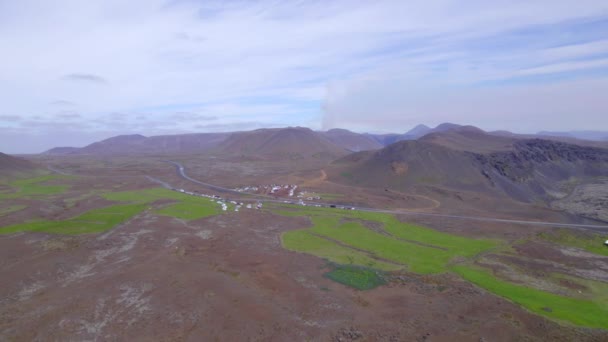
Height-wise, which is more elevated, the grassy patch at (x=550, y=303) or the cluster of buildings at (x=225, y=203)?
the cluster of buildings at (x=225, y=203)

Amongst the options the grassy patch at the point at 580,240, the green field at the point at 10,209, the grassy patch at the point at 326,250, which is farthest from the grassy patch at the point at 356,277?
the green field at the point at 10,209

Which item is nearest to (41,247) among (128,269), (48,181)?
(128,269)

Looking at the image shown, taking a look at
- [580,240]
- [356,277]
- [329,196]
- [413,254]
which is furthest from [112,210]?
[580,240]

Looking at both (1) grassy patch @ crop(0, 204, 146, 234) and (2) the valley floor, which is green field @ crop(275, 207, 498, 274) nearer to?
(2) the valley floor

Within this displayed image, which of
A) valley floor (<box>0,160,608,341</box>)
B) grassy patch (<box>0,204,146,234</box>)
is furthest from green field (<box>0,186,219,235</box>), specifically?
Result: valley floor (<box>0,160,608,341</box>)

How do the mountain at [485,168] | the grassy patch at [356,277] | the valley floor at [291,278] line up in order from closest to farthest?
1. the valley floor at [291,278]
2. the grassy patch at [356,277]
3. the mountain at [485,168]

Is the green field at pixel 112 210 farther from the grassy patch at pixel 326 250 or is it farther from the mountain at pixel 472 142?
the mountain at pixel 472 142

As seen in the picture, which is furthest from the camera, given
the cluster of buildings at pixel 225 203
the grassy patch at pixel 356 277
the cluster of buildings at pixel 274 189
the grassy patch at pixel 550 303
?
the cluster of buildings at pixel 274 189
